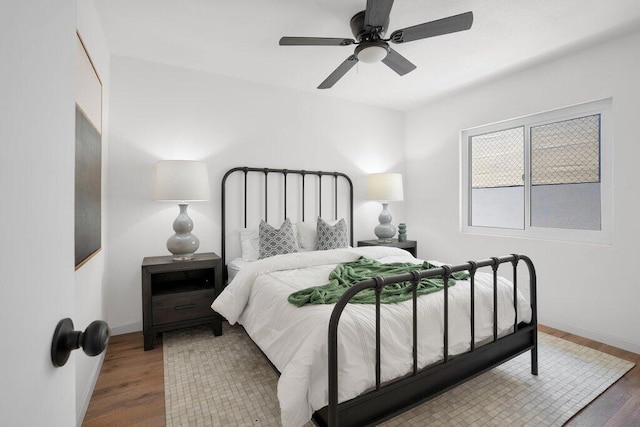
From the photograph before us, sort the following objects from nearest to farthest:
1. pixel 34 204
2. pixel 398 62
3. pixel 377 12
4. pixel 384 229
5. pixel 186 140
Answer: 1. pixel 34 204
2. pixel 377 12
3. pixel 398 62
4. pixel 186 140
5. pixel 384 229

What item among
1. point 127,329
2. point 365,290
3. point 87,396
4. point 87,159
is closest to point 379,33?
point 365,290

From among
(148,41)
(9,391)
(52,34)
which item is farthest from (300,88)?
(9,391)

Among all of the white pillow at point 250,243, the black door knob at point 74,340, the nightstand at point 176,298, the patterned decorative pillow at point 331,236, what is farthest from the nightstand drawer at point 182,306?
the black door knob at point 74,340

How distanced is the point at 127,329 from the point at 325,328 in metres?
2.48

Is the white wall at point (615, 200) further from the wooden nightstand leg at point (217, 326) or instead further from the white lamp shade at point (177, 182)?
the white lamp shade at point (177, 182)

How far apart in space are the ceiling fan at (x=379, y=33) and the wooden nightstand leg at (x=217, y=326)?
239 centimetres

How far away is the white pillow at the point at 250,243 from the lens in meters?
3.27

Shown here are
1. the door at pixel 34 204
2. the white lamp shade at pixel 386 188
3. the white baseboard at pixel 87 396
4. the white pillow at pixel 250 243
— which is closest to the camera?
the door at pixel 34 204

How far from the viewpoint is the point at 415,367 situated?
1.62 metres

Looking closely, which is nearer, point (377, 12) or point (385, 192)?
point (377, 12)

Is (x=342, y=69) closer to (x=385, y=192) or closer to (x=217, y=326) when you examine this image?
(x=385, y=192)

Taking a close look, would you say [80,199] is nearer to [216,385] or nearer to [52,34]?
[216,385]

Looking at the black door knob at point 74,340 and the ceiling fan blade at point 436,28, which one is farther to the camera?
the ceiling fan blade at point 436,28

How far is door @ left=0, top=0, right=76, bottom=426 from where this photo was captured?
1.20ft
